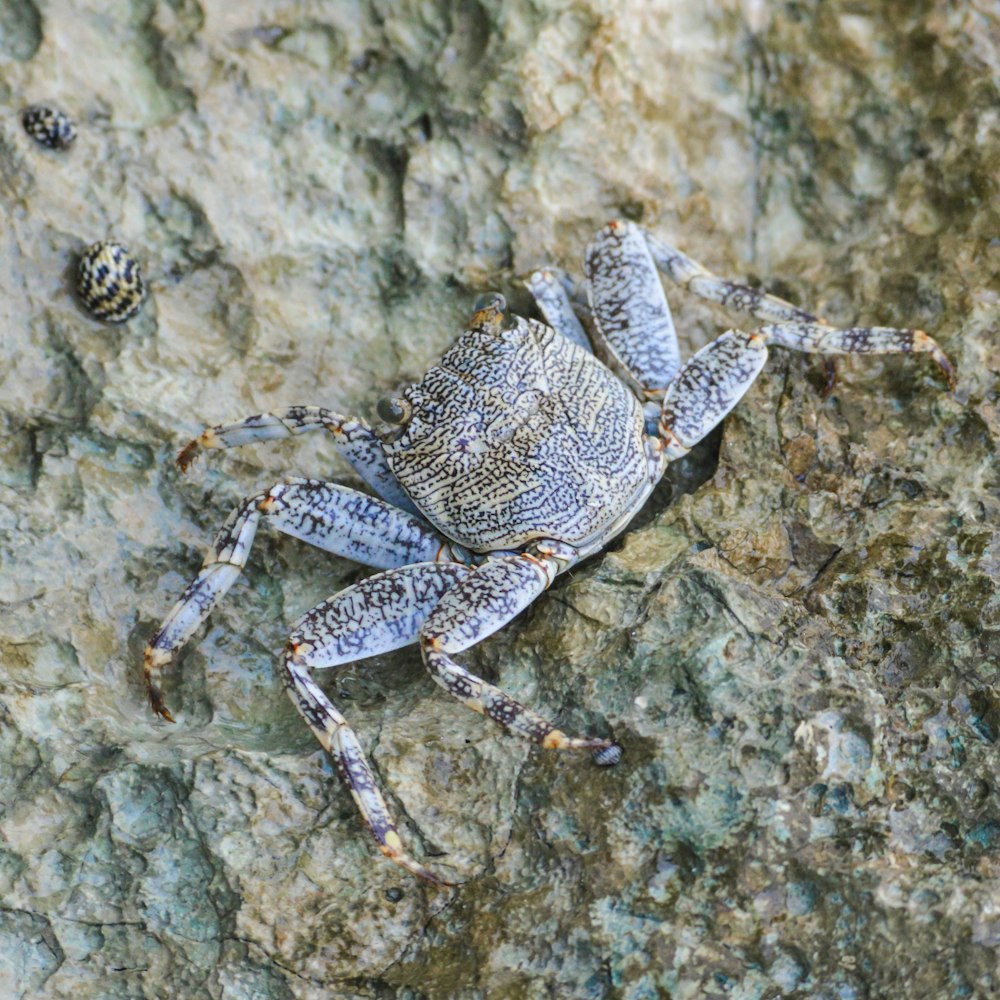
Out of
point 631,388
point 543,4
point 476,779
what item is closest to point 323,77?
point 543,4

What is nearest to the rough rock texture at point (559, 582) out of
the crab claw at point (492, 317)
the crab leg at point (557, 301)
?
the crab leg at point (557, 301)

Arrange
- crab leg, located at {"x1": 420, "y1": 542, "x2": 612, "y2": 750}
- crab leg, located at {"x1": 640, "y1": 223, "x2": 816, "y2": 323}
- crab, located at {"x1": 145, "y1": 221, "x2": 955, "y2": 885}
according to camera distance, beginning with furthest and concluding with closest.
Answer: crab leg, located at {"x1": 640, "y1": 223, "x2": 816, "y2": 323} < crab, located at {"x1": 145, "y1": 221, "x2": 955, "y2": 885} < crab leg, located at {"x1": 420, "y1": 542, "x2": 612, "y2": 750}

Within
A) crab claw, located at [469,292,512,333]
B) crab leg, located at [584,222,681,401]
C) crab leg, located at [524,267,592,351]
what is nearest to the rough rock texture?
crab leg, located at [524,267,592,351]

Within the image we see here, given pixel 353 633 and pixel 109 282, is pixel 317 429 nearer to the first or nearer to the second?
pixel 353 633

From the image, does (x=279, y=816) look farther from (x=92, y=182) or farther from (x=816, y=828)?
(x=92, y=182)

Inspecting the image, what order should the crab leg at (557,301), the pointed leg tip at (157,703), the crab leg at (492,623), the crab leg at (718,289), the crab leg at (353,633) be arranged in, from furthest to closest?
the crab leg at (557,301)
the crab leg at (718,289)
the pointed leg tip at (157,703)
the crab leg at (353,633)
the crab leg at (492,623)

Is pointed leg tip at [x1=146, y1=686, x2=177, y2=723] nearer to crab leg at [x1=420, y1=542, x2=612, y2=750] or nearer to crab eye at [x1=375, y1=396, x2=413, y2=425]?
crab leg at [x1=420, y1=542, x2=612, y2=750]

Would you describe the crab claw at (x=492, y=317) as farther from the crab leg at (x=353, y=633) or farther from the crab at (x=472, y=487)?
the crab leg at (x=353, y=633)

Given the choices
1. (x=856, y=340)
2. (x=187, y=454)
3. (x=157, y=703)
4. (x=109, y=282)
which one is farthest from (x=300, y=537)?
(x=856, y=340)
